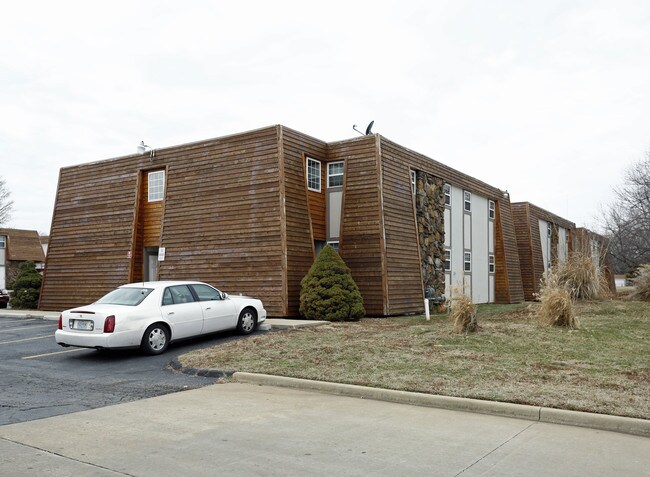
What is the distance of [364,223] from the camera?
19.0 m

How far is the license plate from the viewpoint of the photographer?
1088 cm

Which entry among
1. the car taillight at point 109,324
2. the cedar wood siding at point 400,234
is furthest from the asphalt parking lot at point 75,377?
the cedar wood siding at point 400,234

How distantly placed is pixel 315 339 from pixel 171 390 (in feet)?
14.6

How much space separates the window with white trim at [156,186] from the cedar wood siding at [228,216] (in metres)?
0.89

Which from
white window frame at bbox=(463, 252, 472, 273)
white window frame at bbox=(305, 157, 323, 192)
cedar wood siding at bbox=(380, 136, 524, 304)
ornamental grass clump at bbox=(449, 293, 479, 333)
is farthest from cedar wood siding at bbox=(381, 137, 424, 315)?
ornamental grass clump at bbox=(449, 293, 479, 333)

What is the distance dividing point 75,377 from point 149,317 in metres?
2.09

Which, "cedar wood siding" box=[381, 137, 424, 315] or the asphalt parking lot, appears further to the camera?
"cedar wood siding" box=[381, 137, 424, 315]

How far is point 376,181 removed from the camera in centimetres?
1895

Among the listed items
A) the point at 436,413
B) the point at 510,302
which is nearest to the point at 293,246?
the point at 436,413

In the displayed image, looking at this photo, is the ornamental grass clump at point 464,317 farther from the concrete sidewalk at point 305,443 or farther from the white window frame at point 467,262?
the white window frame at point 467,262

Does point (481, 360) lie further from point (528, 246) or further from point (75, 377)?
point (528, 246)

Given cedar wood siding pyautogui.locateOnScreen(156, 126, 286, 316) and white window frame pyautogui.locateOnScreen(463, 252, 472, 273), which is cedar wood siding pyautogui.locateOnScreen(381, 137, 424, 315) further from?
white window frame pyautogui.locateOnScreen(463, 252, 472, 273)

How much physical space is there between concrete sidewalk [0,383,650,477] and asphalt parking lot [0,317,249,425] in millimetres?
682

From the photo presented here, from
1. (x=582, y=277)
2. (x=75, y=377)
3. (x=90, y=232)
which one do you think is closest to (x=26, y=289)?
(x=90, y=232)
